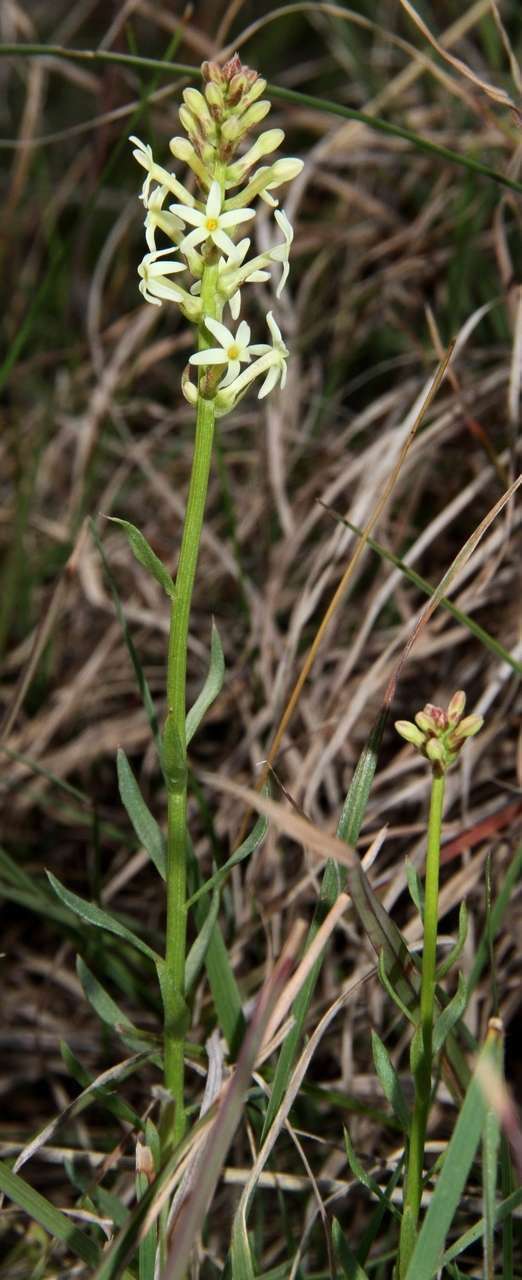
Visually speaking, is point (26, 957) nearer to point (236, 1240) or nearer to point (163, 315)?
point (236, 1240)

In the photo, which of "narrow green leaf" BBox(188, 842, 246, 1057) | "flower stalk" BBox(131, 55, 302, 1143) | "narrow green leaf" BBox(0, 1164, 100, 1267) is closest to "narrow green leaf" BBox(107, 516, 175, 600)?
"flower stalk" BBox(131, 55, 302, 1143)

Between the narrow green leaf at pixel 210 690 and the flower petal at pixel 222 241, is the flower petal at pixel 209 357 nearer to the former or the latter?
the flower petal at pixel 222 241

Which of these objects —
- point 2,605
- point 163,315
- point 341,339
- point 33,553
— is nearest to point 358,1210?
point 2,605

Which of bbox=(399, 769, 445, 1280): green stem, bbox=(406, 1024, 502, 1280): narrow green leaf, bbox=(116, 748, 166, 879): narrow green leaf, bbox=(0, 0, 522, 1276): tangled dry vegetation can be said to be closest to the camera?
bbox=(406, 1024, 502, 1280): narrow green leaf

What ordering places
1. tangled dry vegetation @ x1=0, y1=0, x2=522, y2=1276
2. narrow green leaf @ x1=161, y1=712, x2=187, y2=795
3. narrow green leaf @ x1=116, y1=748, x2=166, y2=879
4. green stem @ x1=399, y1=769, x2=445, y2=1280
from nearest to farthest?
green stem @ x1=399, y1=769, x2=445, y2=1280 < narrow green leaf @ x1=161, y1=712, x2=187, y2=795 < narrow green leaf @ x1=116, y1=748, x2=166, y2=879 < tangled dry vegetation @ x1=0, y1=0, x2=522, y2=1276

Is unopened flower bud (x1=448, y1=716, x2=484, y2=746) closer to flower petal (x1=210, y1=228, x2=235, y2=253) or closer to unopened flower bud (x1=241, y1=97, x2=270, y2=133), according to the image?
flower petal (x1=210, y1=228, x2=235, y2=253)

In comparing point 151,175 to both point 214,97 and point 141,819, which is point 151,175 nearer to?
point 214,97
